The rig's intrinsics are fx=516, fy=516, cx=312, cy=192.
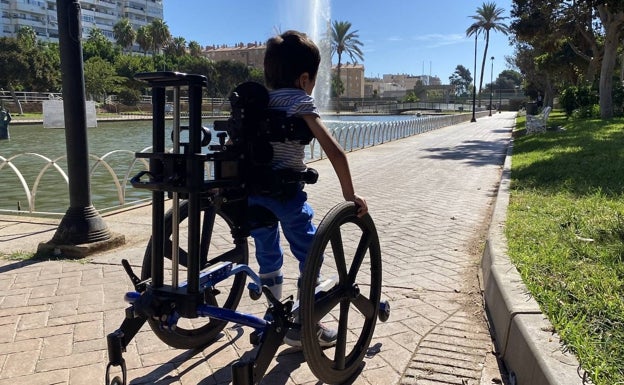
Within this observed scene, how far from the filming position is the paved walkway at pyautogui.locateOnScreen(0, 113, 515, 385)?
276 centimetres

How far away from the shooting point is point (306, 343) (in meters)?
2.11

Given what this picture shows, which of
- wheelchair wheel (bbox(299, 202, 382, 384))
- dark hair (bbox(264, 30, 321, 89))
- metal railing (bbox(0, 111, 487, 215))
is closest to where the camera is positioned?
wheelchair wheel (bbox(299, 202, 382, 384))

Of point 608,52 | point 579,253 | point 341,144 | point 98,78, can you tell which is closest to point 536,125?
point 608,52

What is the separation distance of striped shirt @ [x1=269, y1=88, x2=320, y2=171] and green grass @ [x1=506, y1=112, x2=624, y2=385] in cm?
154

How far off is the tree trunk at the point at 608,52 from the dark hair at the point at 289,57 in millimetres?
20026

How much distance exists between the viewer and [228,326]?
336cm

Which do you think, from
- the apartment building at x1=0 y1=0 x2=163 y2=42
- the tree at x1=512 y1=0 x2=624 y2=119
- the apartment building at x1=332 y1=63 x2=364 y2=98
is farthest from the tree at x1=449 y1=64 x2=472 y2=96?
the tree at x1=512 y1=0 x2=624 y2=119

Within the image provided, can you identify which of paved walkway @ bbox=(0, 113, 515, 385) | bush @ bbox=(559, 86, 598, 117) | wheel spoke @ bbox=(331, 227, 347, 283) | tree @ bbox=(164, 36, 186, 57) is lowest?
paved walkway @ bbox=(0, 113, 515, 385)

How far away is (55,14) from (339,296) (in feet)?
390

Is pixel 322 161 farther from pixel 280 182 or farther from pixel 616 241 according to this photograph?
pixel 280 182

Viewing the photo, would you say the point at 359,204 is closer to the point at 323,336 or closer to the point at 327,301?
the point at 327,301

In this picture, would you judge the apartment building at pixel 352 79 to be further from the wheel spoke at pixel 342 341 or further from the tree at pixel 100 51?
the wheel spoke at pixel 342 341

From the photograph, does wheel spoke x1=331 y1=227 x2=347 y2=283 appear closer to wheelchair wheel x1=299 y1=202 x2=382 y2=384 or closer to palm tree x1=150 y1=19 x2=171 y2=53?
wheelchair wheel x1=299 y1=202 x2=382 y2=384

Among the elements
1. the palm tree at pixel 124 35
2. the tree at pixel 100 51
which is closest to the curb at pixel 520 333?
the tree at pixel 100 51
